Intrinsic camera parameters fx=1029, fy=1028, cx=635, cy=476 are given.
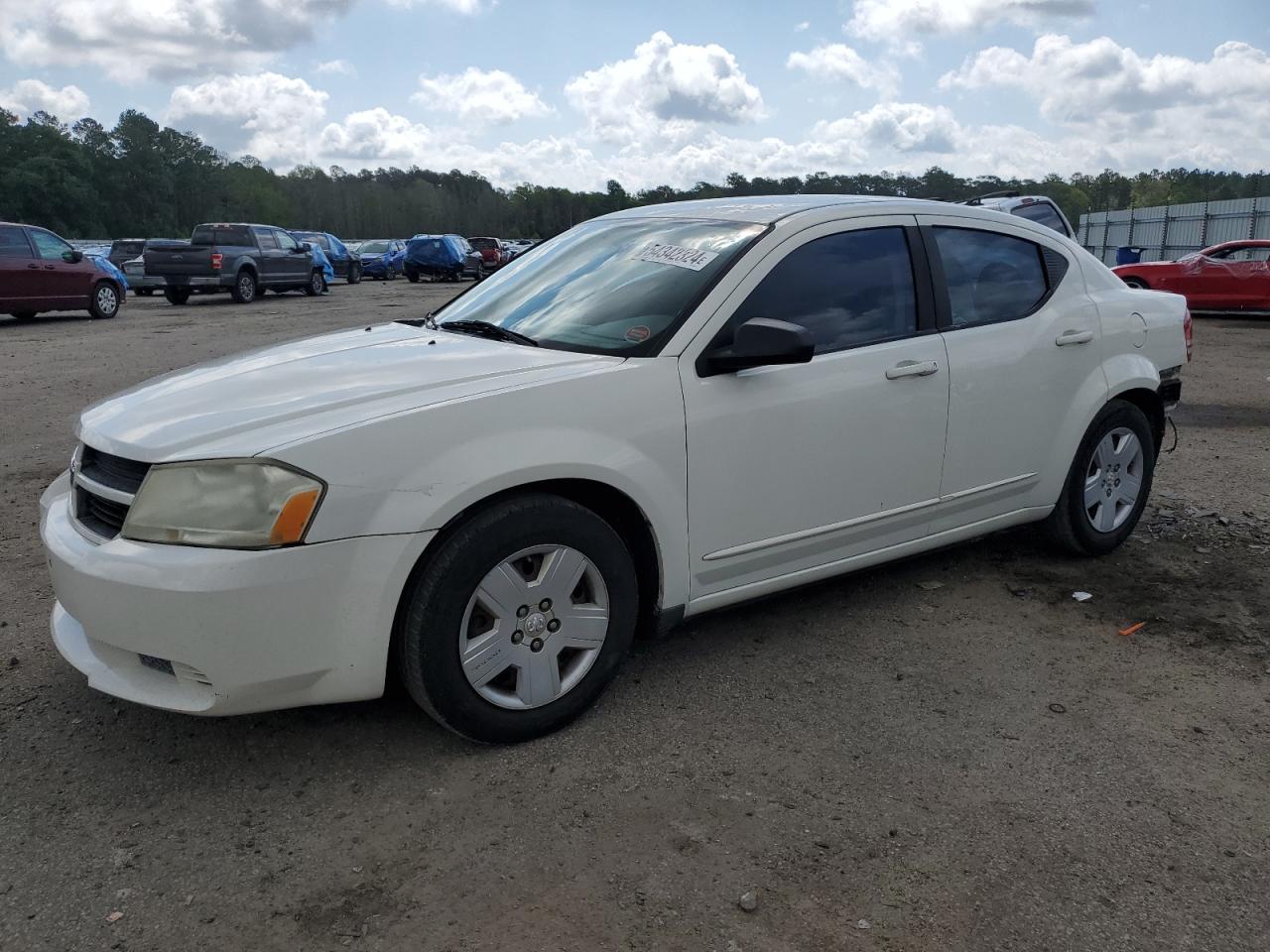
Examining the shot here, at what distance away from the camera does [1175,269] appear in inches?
722

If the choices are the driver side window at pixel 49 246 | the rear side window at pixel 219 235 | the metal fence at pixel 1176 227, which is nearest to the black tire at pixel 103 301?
the driver side window at pixel 49 246

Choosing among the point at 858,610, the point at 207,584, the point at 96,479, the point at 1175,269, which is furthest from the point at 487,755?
the point at 1175,269

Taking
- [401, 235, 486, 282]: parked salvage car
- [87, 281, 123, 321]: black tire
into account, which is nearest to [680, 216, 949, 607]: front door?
[87, 281, 123, 321]: black tire

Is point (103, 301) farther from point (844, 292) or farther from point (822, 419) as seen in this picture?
point (822, 419)

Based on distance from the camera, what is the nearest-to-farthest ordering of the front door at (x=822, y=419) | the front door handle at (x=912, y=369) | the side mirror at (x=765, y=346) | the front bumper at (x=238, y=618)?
the front bumper at (x=238, y=618) < the side mirror at (x=765, y=346) < the front door at (x=822, y=419) < the front door handle at (x=912, y=369)

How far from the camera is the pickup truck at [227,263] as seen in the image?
2203 cm

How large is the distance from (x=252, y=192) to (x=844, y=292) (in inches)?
4679

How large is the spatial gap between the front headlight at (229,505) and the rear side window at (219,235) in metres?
21.5

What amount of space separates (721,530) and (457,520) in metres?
0.94

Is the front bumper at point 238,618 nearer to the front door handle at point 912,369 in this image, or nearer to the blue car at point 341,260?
the front door handle at point 912,369

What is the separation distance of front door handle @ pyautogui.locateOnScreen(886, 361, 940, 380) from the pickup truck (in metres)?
20.9

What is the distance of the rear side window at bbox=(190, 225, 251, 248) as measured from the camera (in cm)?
2232

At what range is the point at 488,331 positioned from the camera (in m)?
3.79

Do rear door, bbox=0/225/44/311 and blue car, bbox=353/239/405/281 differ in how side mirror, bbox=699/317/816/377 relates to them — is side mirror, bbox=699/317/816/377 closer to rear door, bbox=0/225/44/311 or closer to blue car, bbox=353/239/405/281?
rear door, bbox=0/225/44/311
